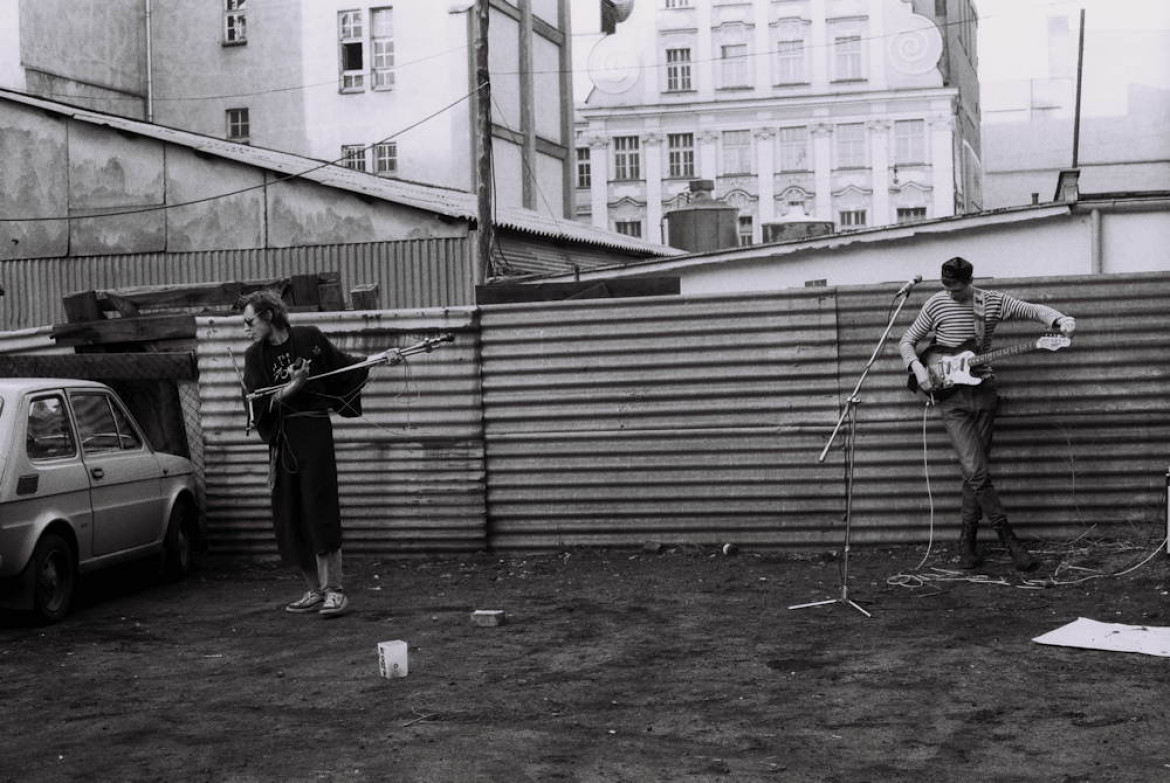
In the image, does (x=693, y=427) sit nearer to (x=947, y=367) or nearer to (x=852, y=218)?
(x=947, y=367)

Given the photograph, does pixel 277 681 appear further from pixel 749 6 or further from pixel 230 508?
pixel 749 6

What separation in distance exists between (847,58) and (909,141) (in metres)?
4.83

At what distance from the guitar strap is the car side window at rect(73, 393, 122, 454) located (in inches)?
242

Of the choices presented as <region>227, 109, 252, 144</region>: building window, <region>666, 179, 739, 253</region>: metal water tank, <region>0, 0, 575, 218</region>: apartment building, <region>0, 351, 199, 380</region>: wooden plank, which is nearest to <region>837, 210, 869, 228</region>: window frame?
<region>666, 179, 739, 253</region>: metal water tank

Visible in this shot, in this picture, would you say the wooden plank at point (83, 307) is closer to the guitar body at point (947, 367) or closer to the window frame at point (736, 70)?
the guitar body at point (947, 367)

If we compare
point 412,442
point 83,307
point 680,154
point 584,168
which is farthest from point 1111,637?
point 584,168

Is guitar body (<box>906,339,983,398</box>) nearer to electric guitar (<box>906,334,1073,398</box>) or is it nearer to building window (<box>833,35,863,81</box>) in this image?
electric guitar (<box>906,334,1073,398</box>)

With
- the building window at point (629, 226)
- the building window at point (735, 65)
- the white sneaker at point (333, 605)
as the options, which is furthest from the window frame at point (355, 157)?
the white sneaker at point (333, 605)

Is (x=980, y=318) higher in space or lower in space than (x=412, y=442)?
higher

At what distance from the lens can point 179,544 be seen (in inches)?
444

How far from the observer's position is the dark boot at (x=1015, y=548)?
9.38m

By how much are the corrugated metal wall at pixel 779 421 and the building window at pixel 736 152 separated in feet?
168

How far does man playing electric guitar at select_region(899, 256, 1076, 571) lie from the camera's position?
9422mm

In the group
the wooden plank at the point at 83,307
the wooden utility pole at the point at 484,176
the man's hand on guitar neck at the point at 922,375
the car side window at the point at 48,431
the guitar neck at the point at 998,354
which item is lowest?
the car side window at the point at 48,431
